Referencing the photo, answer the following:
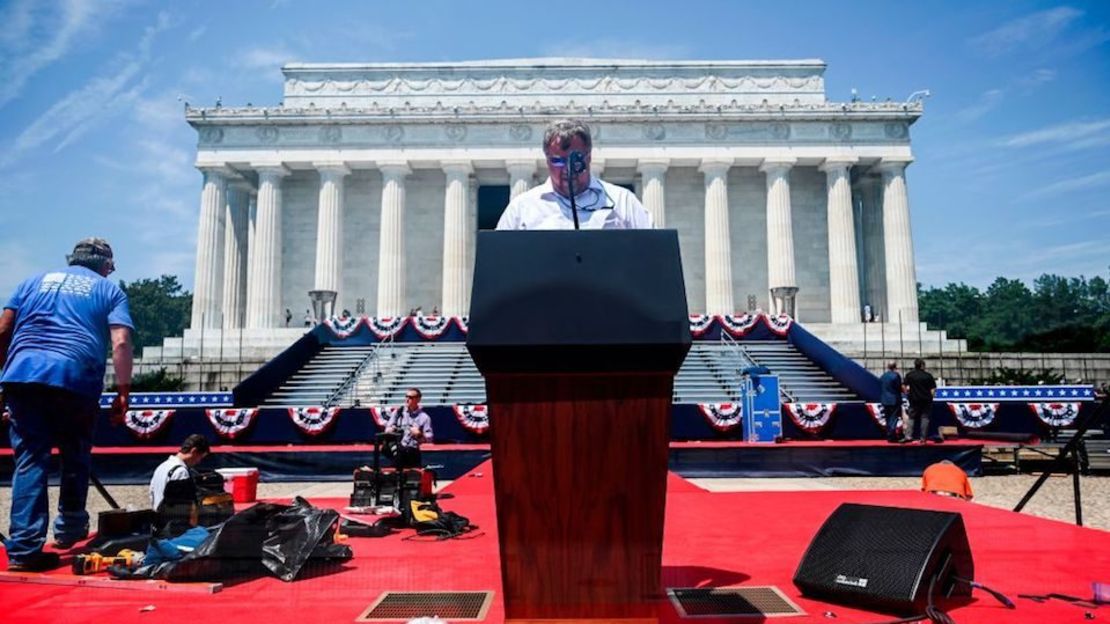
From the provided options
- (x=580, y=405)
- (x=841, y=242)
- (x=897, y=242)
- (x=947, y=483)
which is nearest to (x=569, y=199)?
(x=580, y=405)

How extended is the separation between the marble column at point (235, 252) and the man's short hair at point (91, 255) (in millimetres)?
34341

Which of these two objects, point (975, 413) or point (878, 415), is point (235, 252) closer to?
point (878, 415)

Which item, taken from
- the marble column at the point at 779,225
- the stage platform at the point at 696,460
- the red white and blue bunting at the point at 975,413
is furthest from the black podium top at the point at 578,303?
the marble column at the point at 779,225

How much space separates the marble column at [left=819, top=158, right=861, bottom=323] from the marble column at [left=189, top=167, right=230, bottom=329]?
3247 cm

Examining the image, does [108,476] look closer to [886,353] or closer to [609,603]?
[609,603]

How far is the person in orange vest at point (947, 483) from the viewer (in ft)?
28.1

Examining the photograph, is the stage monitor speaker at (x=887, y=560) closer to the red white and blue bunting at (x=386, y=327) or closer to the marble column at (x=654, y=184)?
the red white and blue bunting at (x=386, y=327)

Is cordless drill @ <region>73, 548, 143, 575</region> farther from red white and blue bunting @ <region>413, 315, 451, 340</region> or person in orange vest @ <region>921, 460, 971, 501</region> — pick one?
red white and blue bunting @ <region>413, 315, 451, 340</region>

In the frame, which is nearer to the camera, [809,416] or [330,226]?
[809,416]

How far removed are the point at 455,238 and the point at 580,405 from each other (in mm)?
36029

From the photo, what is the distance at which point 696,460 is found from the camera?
1406 centimetres

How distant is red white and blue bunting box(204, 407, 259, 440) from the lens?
1647 centimetres

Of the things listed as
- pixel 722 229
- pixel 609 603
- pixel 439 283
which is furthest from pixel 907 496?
pixel 439 283

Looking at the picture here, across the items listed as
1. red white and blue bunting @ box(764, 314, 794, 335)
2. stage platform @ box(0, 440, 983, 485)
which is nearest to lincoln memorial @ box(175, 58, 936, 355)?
red white and blue bunting @ box(764, 314, 794, 335)
